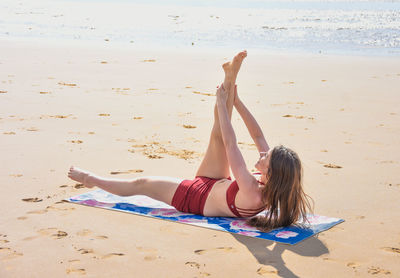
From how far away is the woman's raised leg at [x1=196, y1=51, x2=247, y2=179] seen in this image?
431 cm

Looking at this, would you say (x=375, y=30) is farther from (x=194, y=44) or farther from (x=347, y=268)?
(x=347, y=268)

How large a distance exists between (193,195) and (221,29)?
57.4ft

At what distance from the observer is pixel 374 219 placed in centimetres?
432

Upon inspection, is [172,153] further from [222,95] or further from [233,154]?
[233,154]

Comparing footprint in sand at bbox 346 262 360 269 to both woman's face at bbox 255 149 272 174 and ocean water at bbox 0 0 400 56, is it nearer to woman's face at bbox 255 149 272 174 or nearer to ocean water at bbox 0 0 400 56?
woman's face at bbox 255 149 272 174

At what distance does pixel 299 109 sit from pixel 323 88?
184cm

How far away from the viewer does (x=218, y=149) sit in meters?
4.31

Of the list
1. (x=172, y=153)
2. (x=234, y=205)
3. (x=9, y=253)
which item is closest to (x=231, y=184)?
(x=234, y=205)

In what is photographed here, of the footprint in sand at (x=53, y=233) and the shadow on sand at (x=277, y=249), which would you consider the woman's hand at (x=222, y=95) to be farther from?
the footprint in sand at (x=53, y=233)

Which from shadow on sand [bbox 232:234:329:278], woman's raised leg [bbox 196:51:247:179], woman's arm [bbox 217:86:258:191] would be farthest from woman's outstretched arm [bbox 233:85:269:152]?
shadow on sand [bbox 232:234:329:278]

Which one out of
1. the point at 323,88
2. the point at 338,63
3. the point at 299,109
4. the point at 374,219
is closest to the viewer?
the point at 374,219

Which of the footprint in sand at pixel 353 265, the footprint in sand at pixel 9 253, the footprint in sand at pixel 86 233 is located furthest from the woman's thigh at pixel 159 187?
the footprint in sand at pixel 353 265

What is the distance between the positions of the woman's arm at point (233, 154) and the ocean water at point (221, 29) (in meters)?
11.4

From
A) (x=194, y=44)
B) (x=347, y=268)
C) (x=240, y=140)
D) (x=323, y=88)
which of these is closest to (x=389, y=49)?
(x=194, y=44)
